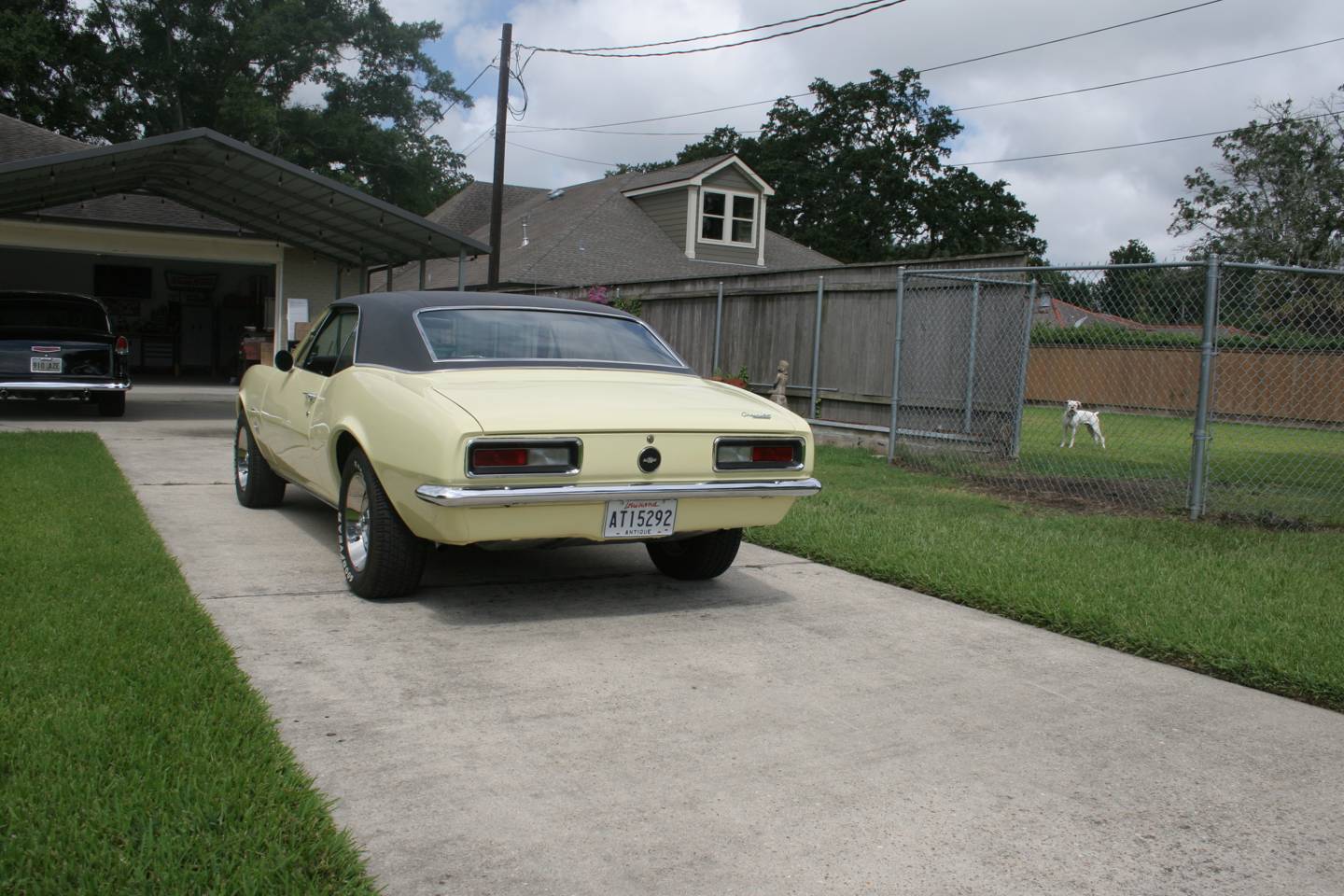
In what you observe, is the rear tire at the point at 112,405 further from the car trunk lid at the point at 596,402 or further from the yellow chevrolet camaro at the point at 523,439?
Result: the car trunk lid at the point at 596,402

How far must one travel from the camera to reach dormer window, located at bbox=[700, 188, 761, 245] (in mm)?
31453

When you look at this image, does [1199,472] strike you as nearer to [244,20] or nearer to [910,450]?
[910,450]

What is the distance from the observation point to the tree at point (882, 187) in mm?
51156

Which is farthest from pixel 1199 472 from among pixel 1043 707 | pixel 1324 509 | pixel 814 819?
pixel 814 819

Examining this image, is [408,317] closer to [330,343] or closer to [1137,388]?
[330,343]

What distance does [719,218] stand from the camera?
104 ft

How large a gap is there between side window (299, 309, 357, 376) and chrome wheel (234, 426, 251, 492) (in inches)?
55.8

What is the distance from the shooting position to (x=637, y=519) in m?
5.07

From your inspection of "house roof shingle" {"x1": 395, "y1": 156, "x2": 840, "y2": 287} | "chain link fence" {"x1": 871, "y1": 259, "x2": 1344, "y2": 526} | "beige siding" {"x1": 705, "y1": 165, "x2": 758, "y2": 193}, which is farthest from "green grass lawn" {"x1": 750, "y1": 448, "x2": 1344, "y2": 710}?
"beige siding" {"x1": 705, "y1": 165, "x2": 758, "y2": 193}

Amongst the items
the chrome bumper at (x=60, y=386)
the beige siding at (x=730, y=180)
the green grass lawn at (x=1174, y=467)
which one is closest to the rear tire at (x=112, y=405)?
the chrome bumper at (x=60, y=386)

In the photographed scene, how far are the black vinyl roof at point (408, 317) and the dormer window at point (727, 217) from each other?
998 inches

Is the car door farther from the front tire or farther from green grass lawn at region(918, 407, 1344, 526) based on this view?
green grass lawn at region(918, 407, 1344, 526)

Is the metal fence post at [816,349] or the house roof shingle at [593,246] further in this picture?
the house roof shingle at [593,246]

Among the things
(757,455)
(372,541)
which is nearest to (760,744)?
(757,455)
